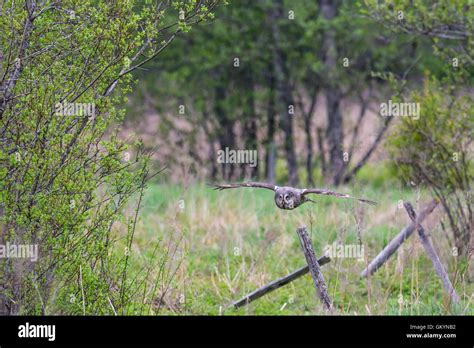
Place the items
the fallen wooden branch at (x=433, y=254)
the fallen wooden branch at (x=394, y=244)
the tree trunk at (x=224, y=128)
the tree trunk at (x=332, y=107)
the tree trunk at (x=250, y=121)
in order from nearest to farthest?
the fallen wooden branch at (x=433, y=254)
the fallen wooden branch at (x=394, y=244)
the tree trunk at (x=332, y=107)
the tree trunk at (x=250, y=121)
the tree trunk at (x=224, y=128)

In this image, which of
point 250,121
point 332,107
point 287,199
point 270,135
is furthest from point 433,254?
point 250,121

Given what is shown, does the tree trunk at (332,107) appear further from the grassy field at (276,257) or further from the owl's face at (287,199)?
the owl's face at (287,199)

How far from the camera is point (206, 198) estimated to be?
11.5 m

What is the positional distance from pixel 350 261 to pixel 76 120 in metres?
3.19

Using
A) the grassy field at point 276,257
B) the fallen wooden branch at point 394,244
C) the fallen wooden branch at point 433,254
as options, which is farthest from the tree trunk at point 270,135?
the fallen wooden branch at point 433,254

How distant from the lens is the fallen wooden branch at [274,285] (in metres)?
7.14

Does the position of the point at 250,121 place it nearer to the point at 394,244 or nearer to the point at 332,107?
the point at 332,107

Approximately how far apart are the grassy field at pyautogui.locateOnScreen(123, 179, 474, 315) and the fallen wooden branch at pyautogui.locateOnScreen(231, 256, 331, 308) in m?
0.12

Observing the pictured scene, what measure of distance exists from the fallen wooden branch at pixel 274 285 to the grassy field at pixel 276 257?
0.38 ft

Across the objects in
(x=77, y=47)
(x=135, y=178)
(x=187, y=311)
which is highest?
(x=77, y=47)

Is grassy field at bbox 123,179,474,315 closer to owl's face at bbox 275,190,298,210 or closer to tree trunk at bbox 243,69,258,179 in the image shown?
owl's face at bbox 275,190,298,210

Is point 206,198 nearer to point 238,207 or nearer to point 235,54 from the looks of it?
point 238,207

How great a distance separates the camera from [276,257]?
9.38 metres

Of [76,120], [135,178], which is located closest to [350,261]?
[135,178]
